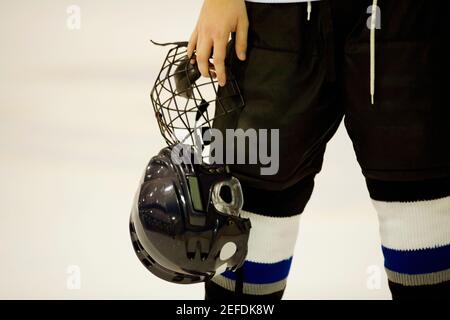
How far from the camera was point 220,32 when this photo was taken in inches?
46.0

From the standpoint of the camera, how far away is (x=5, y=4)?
3418 mm

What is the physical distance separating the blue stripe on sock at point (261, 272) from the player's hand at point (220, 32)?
30cm

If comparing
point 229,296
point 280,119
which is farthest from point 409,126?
point 229,296

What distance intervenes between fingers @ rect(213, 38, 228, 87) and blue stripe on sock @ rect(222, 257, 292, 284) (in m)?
0.31

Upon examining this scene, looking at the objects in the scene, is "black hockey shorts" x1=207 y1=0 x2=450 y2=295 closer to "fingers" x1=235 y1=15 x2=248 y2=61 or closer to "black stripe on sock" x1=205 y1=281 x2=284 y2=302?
"fingers" x1=235 y1=15 x2=248 y2=61

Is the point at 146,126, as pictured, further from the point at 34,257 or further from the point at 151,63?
the point at 34,257

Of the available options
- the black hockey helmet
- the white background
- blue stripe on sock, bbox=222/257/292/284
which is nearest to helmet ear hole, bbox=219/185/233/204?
the black hockey helmet

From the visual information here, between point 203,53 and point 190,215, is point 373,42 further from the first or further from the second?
point 190,215

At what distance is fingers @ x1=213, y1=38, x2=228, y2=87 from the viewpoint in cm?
117

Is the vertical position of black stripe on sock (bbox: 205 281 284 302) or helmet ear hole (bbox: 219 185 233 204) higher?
helmet ear hole (bbox: 219 185 233 204)

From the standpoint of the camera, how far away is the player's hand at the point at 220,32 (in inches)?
45.9

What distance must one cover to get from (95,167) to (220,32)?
3.94ft

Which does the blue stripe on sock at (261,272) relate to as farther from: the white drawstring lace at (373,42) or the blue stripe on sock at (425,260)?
the white drawstring lace at (373,42)

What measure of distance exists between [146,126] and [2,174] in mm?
479
